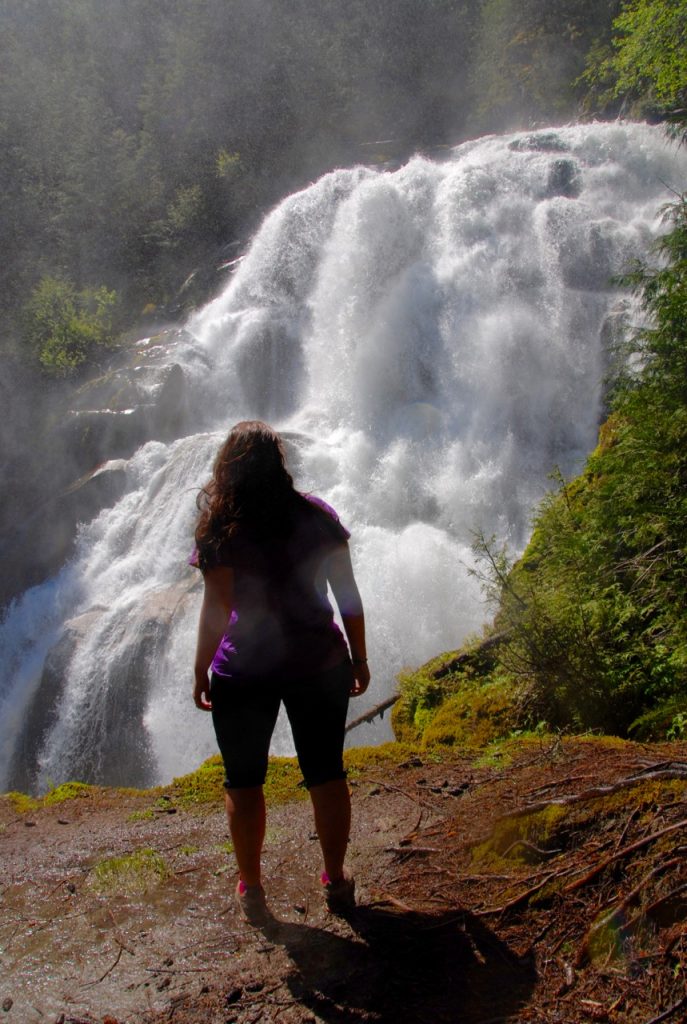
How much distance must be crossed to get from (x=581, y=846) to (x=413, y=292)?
1538 centimetres

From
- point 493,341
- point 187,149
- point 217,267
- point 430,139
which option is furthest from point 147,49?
point 493,341

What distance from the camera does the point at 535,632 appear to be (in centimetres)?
446

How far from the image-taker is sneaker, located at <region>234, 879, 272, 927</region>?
9.10ft

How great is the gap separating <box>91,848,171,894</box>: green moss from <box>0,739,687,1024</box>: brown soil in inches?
1.3

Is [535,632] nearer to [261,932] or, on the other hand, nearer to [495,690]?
[495,690]

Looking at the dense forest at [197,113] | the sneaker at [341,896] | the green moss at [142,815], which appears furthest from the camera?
the dense forest at [197,113]

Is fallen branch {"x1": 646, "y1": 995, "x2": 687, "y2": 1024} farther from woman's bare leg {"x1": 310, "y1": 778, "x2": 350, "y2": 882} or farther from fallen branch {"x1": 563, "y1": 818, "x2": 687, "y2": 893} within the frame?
woman's bare leg {"x1": 310, "y1": 778, "x2": 350, "y2": 882}

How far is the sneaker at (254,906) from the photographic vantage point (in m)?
2.77

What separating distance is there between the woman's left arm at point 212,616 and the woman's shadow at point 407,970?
2.98ft

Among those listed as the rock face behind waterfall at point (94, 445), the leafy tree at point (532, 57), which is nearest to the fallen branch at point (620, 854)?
the rock face behind waterfall at point (94, 445)

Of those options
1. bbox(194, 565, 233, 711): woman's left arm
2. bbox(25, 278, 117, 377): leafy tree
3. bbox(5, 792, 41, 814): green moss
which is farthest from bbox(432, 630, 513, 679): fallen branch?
bbox(25, 278, 117, 377): leafy tree

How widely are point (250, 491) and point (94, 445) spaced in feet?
58.4

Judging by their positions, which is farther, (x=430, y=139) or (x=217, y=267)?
(x=430, y=139)

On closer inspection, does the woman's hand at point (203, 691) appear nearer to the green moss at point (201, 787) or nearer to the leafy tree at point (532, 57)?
the green moss at point (201, 787)
